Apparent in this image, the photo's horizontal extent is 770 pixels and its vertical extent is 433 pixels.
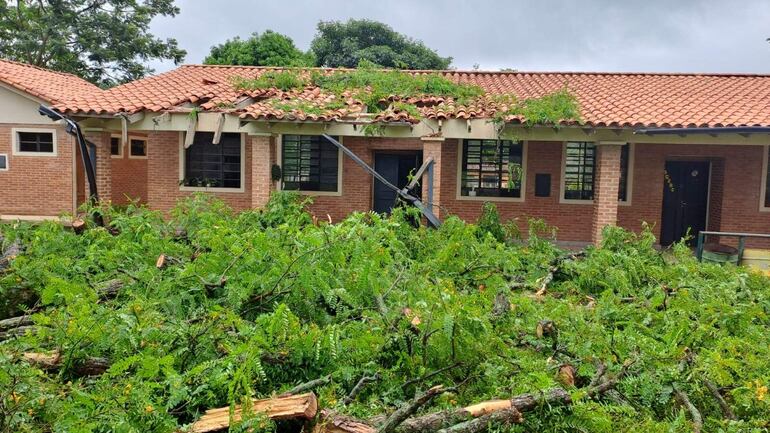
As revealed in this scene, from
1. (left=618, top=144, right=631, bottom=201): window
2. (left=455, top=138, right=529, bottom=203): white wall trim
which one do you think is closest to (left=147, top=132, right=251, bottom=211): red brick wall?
(left=455, top=138, right=529, bottom=203): white wall trim

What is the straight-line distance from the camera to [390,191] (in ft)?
48.4

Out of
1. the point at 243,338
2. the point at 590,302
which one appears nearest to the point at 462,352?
the point at 243,338

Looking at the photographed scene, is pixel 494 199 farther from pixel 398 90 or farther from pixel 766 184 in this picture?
pixel 766 184

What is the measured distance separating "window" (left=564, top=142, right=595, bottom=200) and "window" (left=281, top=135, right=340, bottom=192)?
218 inches

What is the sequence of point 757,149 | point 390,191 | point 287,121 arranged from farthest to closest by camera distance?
point 390,191, point 757,149, point 287,121

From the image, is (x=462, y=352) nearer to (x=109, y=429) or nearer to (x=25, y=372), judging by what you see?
(x=109, y=429)

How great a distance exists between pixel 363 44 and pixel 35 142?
18613 millimetres

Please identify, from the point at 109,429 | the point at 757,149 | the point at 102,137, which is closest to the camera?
the point at 109,429

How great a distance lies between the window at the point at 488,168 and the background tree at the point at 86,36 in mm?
21150

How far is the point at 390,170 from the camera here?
48.0ft

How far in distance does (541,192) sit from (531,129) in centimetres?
290

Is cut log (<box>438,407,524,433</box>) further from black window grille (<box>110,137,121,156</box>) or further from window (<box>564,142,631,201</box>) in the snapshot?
black window grille (<box>110,137,121,156</box>)

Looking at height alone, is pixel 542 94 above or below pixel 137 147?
above

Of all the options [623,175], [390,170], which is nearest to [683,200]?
[623,175]
